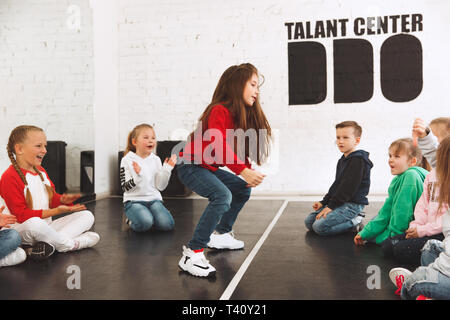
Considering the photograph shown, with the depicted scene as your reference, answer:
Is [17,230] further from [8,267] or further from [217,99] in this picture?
[217,99]

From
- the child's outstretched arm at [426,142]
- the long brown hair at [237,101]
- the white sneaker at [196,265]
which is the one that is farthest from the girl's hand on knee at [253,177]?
the child's outstretched arm at [426,142]

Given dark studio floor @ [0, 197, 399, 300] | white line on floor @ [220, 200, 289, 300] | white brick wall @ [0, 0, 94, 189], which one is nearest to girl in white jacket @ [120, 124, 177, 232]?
dark studio floor @ [0, 197, 399, 300]

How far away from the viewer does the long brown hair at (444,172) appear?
4.72 ft

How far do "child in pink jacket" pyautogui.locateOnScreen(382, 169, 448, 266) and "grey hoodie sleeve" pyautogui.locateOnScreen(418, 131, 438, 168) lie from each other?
0.83ft

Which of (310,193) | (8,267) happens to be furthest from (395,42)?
(8,267)

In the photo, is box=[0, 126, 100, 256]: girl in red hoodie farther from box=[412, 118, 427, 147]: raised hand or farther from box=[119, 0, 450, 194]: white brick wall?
box=[119, 0, 450, 194]: white brick wall

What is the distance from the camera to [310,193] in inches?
188

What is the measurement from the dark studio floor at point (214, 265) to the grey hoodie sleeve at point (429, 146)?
1.83 feet

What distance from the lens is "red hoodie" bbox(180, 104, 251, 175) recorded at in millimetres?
1831

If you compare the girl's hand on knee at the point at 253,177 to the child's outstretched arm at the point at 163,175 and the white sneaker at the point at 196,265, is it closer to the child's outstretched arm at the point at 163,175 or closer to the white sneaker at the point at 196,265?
the white sneaker at the point at 196,265

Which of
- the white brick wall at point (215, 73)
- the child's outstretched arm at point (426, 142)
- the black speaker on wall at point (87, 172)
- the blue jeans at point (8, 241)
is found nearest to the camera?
the blue jeans at point (8, 241)

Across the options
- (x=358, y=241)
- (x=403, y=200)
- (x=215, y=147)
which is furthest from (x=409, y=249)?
(x=215, y=147)

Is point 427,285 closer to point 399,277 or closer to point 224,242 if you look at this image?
point 399,277

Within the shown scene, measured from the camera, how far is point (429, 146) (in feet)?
6.85
